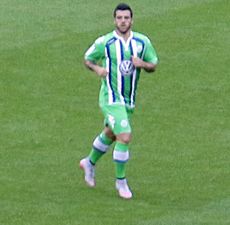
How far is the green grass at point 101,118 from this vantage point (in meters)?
12.0

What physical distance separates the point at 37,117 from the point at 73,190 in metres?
3.30

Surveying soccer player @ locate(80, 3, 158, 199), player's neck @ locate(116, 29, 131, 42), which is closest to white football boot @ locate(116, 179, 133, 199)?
soccer player @ locate(80, 3, 158, 199)

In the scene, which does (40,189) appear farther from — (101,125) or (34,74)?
(34,74)

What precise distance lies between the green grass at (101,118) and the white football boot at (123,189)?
0.27 ft

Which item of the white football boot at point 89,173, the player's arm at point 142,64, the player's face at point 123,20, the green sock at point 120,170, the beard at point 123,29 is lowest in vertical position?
the white football boot at point 89,173

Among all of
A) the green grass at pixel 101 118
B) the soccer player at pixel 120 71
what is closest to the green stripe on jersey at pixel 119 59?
the soccer player at pixel 120 71

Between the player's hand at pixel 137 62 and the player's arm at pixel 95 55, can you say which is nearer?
the player's hand at pixel 137 62

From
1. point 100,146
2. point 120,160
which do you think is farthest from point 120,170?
point 100,146

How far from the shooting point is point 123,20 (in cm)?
1227

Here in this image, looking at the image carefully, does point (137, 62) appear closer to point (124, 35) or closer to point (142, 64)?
point (142, 64)

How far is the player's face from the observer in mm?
12211

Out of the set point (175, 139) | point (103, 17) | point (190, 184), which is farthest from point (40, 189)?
point (103, 17)

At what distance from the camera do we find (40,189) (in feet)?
41.2

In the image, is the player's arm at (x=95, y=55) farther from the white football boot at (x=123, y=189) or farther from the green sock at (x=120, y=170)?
the white football boot at (x=123, y=189)
